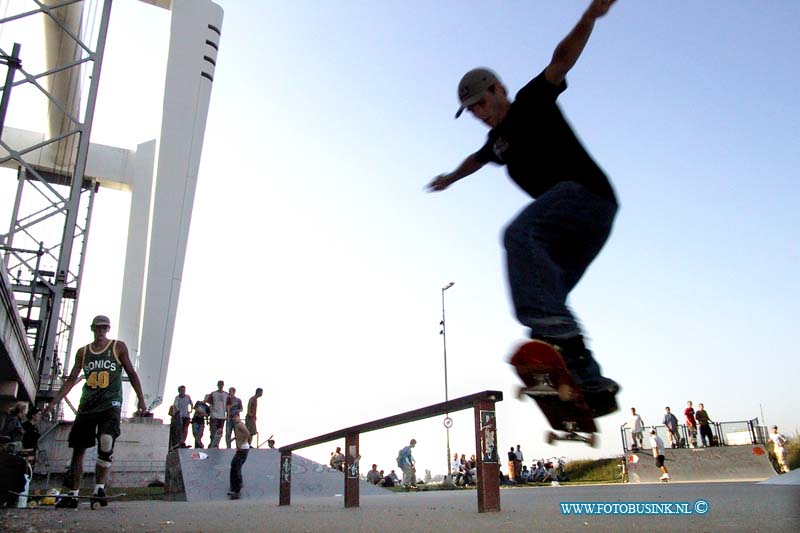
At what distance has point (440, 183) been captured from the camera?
3271mm

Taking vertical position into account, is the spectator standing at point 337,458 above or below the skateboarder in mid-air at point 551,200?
below

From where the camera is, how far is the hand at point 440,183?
3.24 metres

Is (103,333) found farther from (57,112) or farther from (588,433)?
(57,112)

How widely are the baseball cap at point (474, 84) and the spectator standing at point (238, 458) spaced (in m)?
7.71

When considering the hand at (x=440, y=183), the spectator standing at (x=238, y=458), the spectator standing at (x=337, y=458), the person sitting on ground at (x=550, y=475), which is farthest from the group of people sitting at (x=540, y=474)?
the hand at (x=440, y=183)

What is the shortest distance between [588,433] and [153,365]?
849 inches

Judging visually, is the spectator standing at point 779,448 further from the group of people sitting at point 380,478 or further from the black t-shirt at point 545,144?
the black t-shirt at point 545,144

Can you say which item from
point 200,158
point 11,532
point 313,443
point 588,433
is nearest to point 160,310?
point 200,158

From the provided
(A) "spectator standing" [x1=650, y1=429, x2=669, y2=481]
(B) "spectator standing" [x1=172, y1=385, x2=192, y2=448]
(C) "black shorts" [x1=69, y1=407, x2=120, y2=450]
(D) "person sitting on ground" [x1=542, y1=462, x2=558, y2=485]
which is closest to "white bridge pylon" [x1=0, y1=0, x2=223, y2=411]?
(B) "spectator standing" [x1=172, y1=385, x2=192, y2=448]

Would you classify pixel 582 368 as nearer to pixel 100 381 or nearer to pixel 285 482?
pixel 100 381

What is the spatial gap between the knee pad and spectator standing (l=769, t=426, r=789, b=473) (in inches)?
542

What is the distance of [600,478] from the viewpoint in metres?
19.7

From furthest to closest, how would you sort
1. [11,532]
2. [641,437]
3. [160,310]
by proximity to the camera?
[160,310] → [641,437] → [11,532]

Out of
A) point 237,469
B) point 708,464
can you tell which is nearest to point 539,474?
point 708,464
